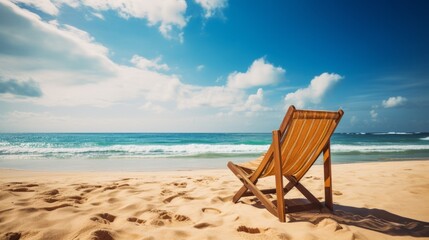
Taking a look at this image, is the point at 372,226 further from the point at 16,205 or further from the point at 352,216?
the point at 16,205

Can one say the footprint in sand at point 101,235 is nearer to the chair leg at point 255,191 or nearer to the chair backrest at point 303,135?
the chair leg at point 255,191

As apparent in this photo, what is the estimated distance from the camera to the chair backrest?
8.31 feet

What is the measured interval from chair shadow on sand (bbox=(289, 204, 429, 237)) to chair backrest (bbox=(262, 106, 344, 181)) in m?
0.63

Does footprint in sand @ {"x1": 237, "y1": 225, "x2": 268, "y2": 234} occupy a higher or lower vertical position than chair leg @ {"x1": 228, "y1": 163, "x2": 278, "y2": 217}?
lower

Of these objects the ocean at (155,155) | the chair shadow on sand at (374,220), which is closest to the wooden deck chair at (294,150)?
the chair shadow on sand at (374,220)

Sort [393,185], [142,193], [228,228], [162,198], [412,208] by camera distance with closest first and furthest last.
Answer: [228,228] → [412,208] → [162,198] → [142,193] → [393,185]

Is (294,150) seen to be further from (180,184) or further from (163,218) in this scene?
(180,184)

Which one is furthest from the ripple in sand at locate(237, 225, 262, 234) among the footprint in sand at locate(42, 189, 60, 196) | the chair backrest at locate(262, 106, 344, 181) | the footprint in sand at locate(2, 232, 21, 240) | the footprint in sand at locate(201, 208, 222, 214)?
the footprint in sand at locate(42, 189, 60, 196)

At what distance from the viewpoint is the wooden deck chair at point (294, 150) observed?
2570 millimetres

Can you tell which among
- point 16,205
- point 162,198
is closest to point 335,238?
point 162,198

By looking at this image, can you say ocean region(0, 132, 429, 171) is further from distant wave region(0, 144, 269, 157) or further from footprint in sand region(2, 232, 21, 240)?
footprint in sand region(2, 232, 21, 240)

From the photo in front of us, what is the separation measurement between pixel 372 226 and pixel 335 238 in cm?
71

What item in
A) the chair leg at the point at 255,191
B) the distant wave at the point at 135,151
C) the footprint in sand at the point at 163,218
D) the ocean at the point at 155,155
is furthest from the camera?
→ the distant wave at the point at 135,151

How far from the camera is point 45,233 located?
86.4 inches
